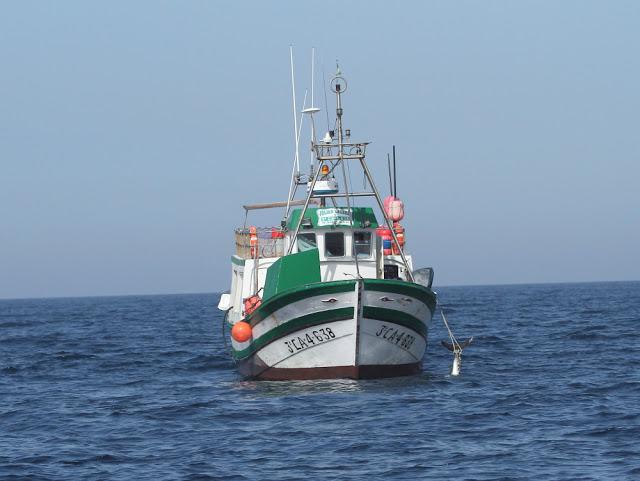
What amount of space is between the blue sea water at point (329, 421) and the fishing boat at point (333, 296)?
0.73 meters

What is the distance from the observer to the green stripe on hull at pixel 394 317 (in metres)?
27.9

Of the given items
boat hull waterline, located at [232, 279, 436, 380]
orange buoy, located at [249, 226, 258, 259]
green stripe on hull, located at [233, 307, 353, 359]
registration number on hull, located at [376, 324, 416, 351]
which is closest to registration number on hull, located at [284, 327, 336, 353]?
boat hull waterline, located at [232, 279, 436, 380]

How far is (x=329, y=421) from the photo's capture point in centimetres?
2356

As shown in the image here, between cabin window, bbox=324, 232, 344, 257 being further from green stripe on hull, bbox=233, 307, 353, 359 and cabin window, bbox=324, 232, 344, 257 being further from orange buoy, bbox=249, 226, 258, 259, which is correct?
green stripe on hull, bbox=233, 307, 353, 359

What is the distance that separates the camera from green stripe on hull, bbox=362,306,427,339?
1099 inches

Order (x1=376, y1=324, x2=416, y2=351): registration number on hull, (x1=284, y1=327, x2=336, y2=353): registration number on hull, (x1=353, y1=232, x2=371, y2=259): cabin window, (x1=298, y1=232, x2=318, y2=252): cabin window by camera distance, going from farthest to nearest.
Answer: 1. (x1=353, y1=232, x2=371, y2=259): cabin window
2. (x1=298, y1=232, x2=318, y2=252): cabin window
3. (x1=376, y1=324, x2=416, y2=351): registration number on hull
4. (x1=284, y1=327, x2=336, y2=353): registration number on hull

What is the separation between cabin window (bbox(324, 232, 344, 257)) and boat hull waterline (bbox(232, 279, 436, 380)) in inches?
135

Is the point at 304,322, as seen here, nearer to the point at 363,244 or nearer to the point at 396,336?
the point at 396,336

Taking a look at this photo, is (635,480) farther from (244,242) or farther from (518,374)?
(244,242)

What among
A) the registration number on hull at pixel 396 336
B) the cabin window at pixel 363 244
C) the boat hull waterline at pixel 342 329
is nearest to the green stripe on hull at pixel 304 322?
the boat hull waterline at pixel 342 329

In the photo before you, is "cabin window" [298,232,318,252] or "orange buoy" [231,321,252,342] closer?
"orange buoy" [231,321,252,342]

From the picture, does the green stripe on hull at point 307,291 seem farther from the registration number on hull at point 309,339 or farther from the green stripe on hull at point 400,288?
the registration number on hull at point 309,339

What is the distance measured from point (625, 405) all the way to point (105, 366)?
19.9 m

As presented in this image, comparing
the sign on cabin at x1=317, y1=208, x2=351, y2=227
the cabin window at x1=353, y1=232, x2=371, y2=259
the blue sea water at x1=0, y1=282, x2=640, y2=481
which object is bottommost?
the blue sea water at x1=0, y1=282, x2=640, y2=481
